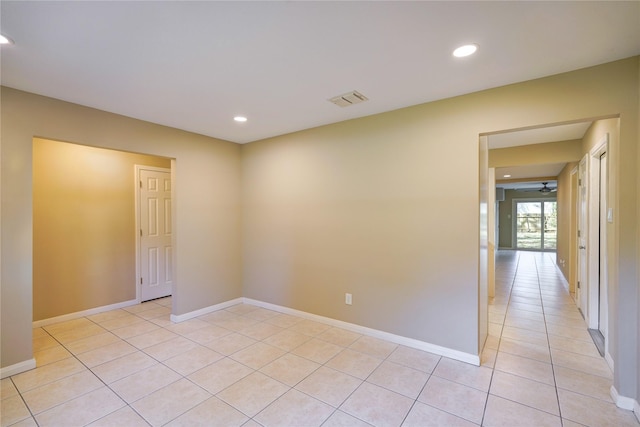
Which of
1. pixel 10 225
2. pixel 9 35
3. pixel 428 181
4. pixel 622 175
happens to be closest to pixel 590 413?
pixel 622 175

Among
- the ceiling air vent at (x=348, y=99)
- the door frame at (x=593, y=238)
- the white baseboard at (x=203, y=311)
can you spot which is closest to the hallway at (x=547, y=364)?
the door frame at (x=593, y=238)

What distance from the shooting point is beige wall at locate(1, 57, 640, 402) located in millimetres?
2238

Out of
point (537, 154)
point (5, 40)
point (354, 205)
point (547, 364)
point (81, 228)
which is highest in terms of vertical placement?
point (5, 40)

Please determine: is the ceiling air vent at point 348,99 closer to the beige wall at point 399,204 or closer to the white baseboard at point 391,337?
the beige wall at point 399,204

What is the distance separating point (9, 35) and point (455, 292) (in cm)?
380

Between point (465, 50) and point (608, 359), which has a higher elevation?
point (465, 50)

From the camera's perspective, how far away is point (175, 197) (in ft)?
12.3

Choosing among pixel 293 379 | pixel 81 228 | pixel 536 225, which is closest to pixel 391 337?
pixel 293 379

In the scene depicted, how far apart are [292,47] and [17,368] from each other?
3.50m

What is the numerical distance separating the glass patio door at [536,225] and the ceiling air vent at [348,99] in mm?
11927

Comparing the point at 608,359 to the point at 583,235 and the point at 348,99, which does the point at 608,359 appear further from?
the point at 348,99

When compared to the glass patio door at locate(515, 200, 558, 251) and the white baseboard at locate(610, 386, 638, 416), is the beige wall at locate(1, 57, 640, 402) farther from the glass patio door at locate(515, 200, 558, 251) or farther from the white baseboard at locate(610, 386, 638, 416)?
the glass patio door at locate(515, 200, 558, 251)

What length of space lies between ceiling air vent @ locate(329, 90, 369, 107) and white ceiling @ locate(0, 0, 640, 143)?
0.09 metres

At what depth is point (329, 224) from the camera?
363 cm
